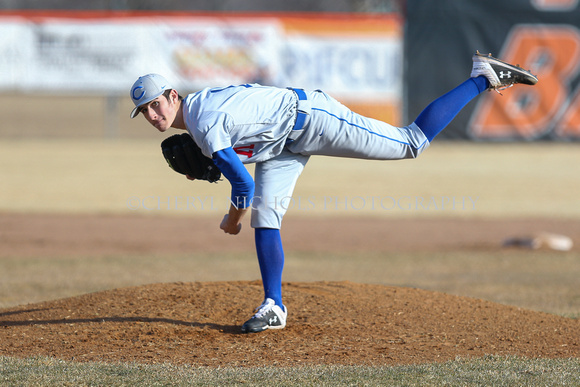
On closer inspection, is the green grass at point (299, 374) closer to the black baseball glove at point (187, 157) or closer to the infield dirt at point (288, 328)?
the infield dirt at point (288, 328)

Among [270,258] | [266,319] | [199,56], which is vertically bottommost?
[199,56]

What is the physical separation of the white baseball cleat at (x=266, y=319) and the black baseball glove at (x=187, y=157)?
33.2 inches

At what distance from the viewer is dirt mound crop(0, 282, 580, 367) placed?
160 inches

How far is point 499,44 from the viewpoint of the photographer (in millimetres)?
17109

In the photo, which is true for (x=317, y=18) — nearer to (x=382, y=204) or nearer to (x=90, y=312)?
(x=382, y=204)

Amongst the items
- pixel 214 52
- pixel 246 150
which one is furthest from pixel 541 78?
pixel 246 150

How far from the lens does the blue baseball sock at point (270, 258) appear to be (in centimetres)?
441

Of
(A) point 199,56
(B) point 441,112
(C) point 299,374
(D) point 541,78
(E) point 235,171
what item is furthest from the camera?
(A) point 199,56

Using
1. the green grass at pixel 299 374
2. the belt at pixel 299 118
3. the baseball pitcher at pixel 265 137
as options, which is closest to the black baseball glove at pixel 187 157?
the baseball pitcher at pixel 265 137

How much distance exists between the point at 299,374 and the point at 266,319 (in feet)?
2.41

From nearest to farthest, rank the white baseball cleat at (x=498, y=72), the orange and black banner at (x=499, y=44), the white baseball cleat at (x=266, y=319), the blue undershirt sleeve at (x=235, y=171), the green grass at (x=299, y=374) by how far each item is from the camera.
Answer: the green grass at (x=299, y=374) → the blue undershirt sleeve at (x=235, y=171) → the white baseball cleat at (x=266, y=319) → the white baseball cleat at (x=498, y=72) → the orange and black banner at (x=499, y=44)

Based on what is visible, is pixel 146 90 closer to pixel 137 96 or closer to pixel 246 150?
pixel 137 96

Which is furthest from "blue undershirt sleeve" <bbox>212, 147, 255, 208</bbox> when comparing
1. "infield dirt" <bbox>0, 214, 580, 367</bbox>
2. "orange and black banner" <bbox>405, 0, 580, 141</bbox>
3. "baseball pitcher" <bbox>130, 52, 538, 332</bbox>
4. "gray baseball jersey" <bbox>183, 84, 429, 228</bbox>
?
"orange and black banner" <bbox>405, 0, 580, 141</bbox>

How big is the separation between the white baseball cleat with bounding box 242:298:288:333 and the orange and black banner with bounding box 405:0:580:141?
1332cm
